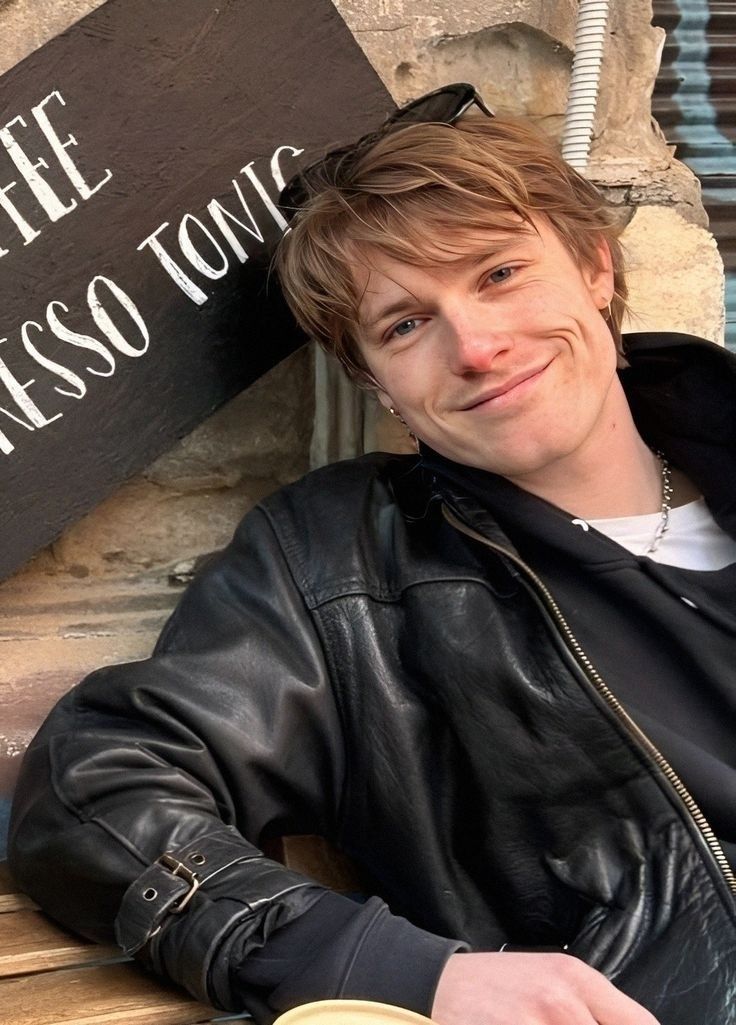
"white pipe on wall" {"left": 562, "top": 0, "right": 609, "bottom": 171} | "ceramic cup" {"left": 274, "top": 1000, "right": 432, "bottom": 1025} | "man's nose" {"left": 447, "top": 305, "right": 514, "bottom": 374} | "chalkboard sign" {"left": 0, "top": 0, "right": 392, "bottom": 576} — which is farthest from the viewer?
"white pipe on wall" {"left": 562, "top": 0, "right": 609, "bottom": 171}

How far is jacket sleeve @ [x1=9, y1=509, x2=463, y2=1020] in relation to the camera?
1202 mm

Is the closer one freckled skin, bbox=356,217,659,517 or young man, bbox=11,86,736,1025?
young man, bbox=11,86,736,1025

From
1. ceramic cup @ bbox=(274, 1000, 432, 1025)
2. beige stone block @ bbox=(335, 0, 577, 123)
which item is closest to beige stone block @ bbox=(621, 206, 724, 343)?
beige stone block @ bbox=(335, 0, 577, 123)

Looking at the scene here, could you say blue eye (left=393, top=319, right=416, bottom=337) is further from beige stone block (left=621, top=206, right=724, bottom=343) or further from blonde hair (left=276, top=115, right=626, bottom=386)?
beige stone block (left=621, top=206, right=724, bottom=343)

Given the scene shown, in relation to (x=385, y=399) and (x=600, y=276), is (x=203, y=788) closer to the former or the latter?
(x=385, y=399)

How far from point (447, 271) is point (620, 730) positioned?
0.60 metres

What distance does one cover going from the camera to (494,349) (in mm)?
1460

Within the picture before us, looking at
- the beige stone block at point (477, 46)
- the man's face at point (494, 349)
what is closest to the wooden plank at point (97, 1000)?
the man's face at point (494, 349)

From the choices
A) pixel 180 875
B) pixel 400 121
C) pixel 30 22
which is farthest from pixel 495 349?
pixel 30 22

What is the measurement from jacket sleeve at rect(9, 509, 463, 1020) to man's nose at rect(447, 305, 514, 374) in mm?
335

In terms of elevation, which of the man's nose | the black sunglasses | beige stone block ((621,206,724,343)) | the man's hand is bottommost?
the man's hand

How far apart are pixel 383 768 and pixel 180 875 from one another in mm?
318

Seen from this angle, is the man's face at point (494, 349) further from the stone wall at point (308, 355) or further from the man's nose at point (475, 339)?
the stone wall at point (308, 355)

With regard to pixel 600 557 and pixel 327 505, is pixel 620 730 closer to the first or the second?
pixel 600 557
